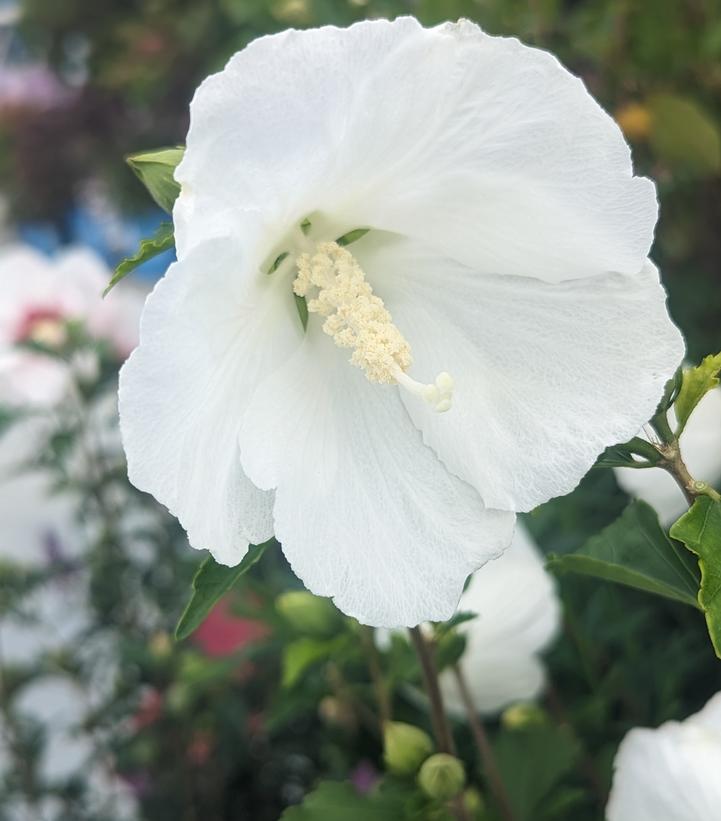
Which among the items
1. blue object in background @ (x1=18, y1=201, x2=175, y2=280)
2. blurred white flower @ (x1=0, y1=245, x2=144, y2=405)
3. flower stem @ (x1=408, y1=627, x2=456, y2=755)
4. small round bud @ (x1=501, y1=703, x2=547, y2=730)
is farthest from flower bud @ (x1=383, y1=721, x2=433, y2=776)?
blue object in background @ (x1=18, y1=201, x2=175, y2=280)

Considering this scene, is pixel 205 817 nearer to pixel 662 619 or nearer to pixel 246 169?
pixel 662 619

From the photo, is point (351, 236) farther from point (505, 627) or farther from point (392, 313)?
point (505, 627)

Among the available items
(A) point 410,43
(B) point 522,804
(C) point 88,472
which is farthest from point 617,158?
(C) point 88,472

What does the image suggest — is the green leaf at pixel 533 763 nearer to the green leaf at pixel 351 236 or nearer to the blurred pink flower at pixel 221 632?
the green leaf at pixel 351 236

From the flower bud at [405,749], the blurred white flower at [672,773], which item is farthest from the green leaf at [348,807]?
the blurred white flower at [672,773]

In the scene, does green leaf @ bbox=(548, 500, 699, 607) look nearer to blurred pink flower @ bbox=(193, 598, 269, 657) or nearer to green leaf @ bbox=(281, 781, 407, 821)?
green leaf @ bbox=(281, 781, 407, 821)
